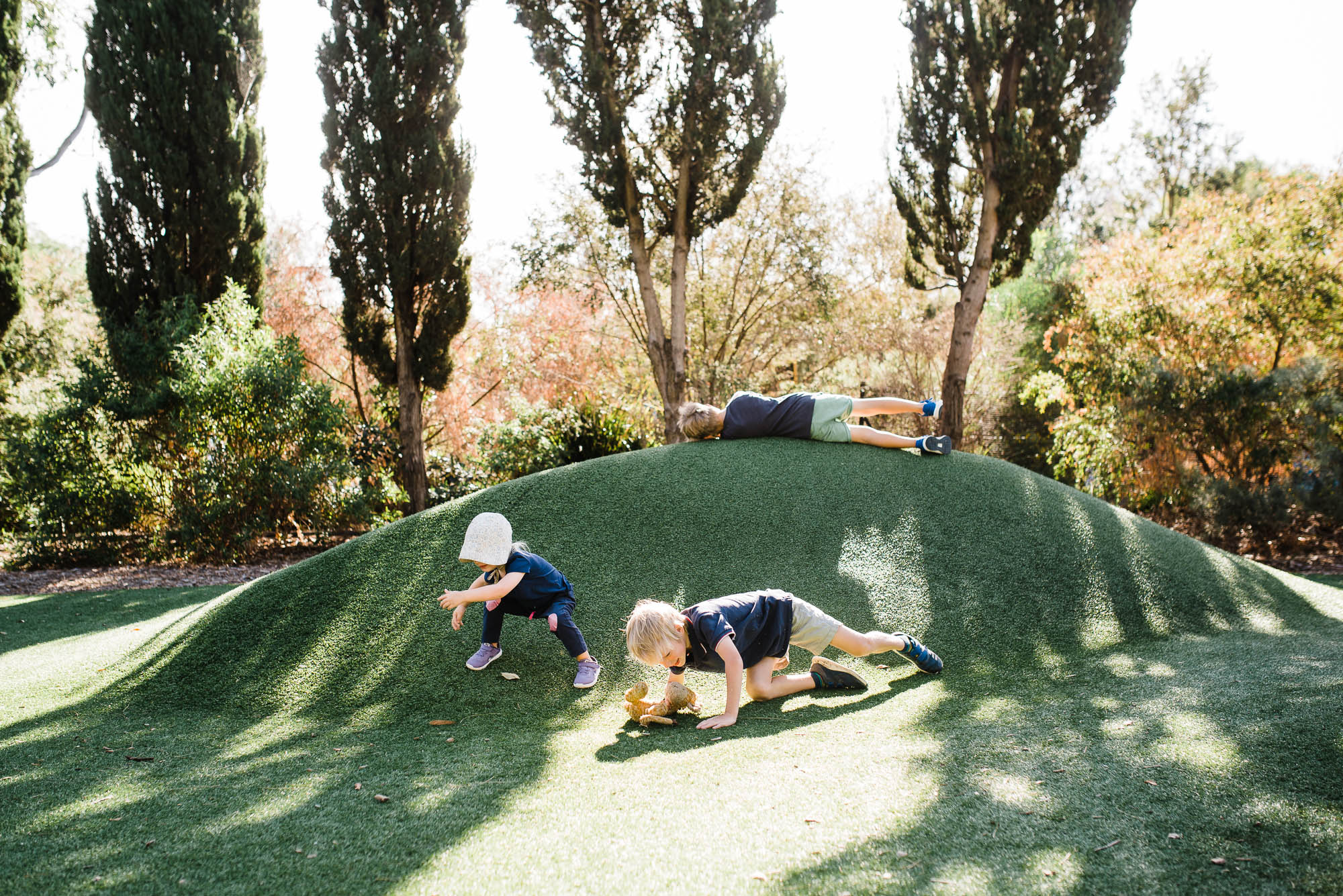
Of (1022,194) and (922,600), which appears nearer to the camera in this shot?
(922,600)

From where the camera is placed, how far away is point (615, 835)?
8.86ft

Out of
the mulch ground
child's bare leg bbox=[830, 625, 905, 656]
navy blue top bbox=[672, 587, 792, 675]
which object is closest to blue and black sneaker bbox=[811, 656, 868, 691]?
child's bare leg bbox=[830, 625, 905, 656]

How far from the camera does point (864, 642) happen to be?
438 cm

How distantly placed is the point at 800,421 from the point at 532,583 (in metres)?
3.26

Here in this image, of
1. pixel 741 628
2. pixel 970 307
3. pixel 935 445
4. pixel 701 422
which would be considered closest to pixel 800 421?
pixel 701 422

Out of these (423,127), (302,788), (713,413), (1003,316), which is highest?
(423,127)

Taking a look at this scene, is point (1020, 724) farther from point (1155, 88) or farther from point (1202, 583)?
point (1155, 88)

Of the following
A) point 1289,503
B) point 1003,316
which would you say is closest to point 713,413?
point 1289,503

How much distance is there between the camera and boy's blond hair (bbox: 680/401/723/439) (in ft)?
23.9

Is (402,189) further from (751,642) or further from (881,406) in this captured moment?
(751,642)

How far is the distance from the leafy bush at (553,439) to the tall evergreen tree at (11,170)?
7843mm

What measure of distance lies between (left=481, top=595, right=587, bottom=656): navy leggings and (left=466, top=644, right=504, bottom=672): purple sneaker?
0.04 metres

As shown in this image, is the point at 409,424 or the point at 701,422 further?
the point at 409,424

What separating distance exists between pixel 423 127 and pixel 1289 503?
12.9m
